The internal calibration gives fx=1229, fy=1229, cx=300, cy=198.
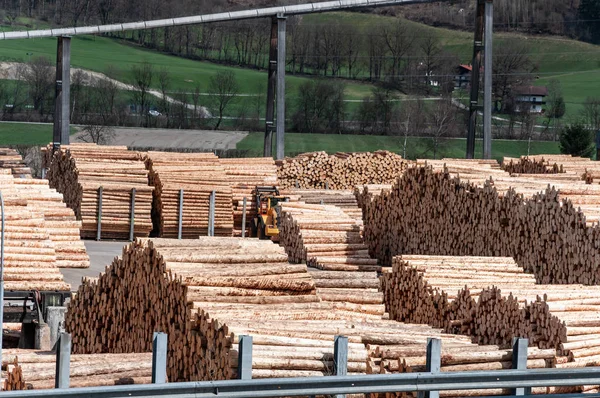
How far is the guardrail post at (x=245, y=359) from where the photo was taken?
13102 millimetres

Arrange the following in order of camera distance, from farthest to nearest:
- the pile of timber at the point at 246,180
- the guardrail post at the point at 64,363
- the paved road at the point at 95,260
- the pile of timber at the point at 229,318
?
the pile of timber at the point at 246,180 < the paved road at the point at 95,260 < the pile of timber at the point at 229,318 < the guardrail post at the point at 64,363

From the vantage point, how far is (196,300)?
53.1ft

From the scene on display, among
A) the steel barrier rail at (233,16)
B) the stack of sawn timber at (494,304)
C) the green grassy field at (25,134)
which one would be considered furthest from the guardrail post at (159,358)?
the green grassy field at (25,134)

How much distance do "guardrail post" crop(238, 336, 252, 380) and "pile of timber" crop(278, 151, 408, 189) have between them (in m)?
33.4

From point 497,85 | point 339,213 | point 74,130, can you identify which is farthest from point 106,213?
point 497,85

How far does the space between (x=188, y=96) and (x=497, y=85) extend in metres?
26.5

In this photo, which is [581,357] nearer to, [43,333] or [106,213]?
[43,333]

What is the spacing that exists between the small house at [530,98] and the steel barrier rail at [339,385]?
3552 inches

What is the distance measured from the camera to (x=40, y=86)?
9600 centimetres

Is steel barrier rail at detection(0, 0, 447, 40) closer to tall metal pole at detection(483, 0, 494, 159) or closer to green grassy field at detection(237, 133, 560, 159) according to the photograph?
tall metal pole at detection(483, 0, 494, 159)

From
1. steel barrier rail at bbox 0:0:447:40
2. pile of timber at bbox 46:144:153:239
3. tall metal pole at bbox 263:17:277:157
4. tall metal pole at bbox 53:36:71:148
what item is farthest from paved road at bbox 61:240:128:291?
steel barrier rail at bbox 0:0:447:40

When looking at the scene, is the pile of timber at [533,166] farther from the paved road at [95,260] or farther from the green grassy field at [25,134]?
the green grassy field at [25,134]

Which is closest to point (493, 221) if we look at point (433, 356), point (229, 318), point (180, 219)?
point (180, 219)

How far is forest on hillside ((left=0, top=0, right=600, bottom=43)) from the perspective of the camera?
12444cm
